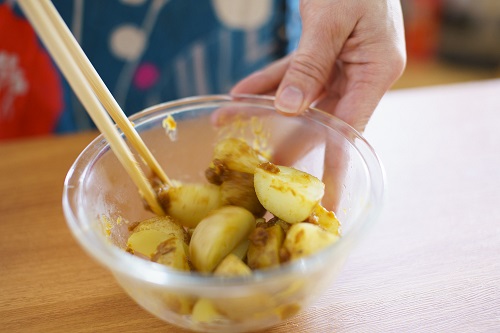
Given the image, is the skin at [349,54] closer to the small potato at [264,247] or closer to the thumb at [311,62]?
the thumb at [311,62]

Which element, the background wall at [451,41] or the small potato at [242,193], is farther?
the background wall at [451,41]

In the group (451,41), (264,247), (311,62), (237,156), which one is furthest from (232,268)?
(451,41)

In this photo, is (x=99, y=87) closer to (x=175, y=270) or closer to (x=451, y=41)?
(x=175, y=270)

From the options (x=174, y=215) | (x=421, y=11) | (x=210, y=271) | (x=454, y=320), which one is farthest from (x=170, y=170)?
(x=421, y=11)

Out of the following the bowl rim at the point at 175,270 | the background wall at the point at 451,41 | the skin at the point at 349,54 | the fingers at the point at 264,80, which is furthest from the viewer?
the background wall at the point at 451,41

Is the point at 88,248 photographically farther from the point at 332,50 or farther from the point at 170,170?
the point at 332,50

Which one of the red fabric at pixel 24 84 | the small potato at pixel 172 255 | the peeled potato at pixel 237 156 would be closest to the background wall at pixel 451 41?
the red fabric at pixel 24 84

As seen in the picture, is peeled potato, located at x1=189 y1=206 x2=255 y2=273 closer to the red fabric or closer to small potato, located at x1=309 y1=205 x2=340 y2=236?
small potato, located at x1=309 y1=205 x2=340 y2=236
